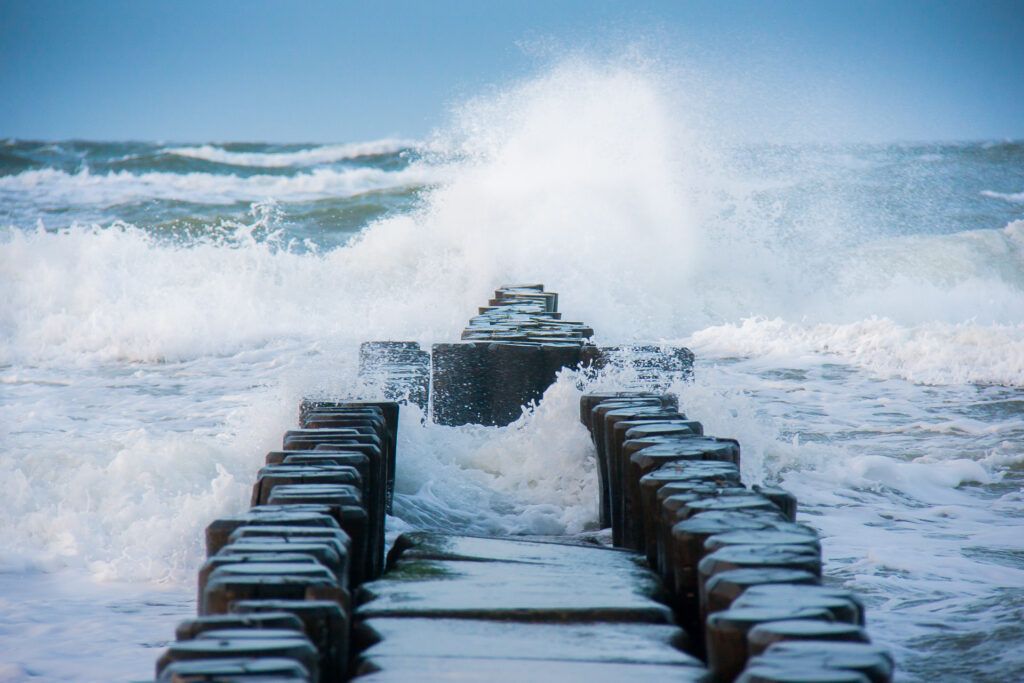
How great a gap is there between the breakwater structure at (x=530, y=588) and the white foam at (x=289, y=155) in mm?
23553

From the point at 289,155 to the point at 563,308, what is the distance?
59.0 feet

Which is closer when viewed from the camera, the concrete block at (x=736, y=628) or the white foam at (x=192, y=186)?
the concrete block at (x=736, y=628)

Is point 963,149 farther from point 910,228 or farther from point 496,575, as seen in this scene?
point 496,575

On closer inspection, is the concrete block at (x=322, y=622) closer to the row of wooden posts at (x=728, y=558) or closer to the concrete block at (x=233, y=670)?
the concrete block at (x=233, y=670)

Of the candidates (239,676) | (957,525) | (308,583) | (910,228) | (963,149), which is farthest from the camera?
(963,149)

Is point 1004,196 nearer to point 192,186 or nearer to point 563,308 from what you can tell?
point 563,308

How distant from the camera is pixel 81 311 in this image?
12.7m

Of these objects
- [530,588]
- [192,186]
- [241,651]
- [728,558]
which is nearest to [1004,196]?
[192,186]

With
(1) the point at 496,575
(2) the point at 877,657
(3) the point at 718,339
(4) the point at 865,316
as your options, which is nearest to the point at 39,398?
(3) the point at 718,339

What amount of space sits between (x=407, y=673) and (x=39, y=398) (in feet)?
25.0

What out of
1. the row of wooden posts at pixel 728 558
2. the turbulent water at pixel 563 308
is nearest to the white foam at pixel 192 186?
the turbulent water at pixel 563 308

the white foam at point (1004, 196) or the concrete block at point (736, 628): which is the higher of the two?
the white foam at point (1004, 196)

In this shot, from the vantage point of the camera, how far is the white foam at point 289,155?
2641 centimetres

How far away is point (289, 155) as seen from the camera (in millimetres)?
28312
